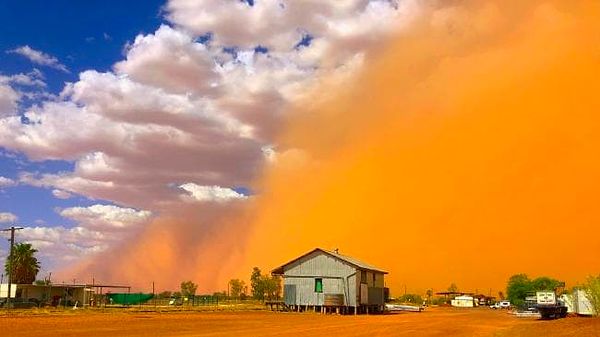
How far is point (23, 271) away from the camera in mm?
107000

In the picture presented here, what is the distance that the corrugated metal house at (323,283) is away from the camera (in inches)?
2771

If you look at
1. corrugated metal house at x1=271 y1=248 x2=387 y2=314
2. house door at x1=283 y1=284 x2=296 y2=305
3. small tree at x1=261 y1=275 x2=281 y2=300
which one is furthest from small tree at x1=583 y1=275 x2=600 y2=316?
small tree at x1=261 y1=275 x2=281 y2=300

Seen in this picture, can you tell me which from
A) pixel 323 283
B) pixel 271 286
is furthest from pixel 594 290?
pixel 271 286

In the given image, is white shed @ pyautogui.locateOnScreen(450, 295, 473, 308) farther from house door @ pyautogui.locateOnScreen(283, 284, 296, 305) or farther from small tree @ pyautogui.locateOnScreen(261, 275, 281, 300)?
house door @ pyautogui.locateOnScreen(283, 284, 296, 305)

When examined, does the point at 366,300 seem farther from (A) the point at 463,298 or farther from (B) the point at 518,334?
(A) the point at 463,298

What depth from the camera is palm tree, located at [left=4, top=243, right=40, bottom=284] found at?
10656 cm

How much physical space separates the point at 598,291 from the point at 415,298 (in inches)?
4571

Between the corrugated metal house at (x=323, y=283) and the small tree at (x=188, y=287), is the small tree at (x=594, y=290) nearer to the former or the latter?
the corrugated metal house at (x=323, y=283)

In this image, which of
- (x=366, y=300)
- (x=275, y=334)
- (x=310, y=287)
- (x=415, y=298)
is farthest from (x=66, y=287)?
(x=415, y=298)

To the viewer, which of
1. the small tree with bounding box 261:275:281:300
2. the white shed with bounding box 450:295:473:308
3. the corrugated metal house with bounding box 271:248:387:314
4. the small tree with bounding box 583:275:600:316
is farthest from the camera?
the white shed with bounding box 450:295:473:308

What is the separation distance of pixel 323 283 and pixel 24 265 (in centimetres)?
6288

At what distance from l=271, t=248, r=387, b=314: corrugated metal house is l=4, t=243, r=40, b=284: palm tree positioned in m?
56.0

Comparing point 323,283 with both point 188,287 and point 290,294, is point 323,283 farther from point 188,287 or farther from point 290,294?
point 188,287

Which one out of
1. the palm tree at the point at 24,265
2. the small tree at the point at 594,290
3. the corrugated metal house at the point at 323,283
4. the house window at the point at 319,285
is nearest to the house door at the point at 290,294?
the corrugated metal house at the point at 323,283
